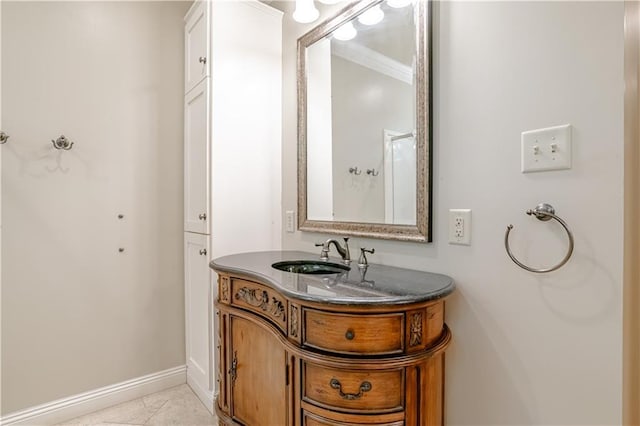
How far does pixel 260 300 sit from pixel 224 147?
0.91 m

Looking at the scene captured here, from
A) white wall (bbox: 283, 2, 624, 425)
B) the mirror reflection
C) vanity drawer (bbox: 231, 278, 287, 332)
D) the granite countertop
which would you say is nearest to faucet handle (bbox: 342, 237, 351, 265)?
the granite countertop

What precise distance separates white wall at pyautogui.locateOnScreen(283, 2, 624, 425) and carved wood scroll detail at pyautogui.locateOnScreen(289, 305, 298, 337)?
0.54 m

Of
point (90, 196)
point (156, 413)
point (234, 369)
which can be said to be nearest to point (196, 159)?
point (90, 196)

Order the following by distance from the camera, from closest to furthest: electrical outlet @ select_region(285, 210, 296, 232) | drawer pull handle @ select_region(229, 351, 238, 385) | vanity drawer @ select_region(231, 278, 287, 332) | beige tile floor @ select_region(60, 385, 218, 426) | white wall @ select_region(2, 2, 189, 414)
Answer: vanity drawer @ select_region(231, 278, 287, 332) < drawer pull handle @ select_region(229, 351, 238, 385) < white wall @ select_region(2, 2, 189, 414) < beige tile floor @ select_region(60, 385, 218, 426) < electrical outlet @ select_region(285, 210, 296, 232)

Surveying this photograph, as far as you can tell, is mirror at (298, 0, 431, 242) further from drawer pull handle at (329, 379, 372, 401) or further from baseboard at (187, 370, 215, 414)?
baseboard at (187, 370, 215, 414)

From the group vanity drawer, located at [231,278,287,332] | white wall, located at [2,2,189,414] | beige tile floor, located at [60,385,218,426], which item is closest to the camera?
vanity drawer, located at [231,278,287,332]

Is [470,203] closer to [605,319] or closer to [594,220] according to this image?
[594,220]

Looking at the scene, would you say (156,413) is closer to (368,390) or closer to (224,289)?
(224,289)

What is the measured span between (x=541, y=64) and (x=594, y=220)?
0.48 m

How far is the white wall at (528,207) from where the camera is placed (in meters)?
0.87

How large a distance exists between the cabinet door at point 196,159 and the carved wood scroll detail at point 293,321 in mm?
895

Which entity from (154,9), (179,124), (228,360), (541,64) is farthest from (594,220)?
(154,9)

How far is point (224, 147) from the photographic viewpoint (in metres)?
1.79

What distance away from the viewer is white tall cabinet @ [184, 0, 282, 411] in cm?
176
